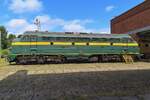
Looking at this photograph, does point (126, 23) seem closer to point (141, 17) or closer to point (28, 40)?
point (141, 17)

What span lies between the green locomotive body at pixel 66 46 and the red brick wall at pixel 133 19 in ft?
15.1

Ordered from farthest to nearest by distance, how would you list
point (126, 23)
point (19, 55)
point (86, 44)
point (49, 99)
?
point (126, 23), point (86, 44), point (19, 55), point (49, 99)

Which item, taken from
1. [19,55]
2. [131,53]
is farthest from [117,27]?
[19,55]

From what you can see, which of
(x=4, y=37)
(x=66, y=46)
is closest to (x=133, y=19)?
(x=66, y=46)

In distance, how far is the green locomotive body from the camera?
21.3m

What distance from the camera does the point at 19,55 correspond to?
21078 mm

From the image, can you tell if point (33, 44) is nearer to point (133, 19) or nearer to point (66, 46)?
point (66, 46)

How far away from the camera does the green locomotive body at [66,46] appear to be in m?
21.3

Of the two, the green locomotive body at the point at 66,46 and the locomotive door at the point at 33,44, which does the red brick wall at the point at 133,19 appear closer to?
the green locomotive body at the point at 66,46

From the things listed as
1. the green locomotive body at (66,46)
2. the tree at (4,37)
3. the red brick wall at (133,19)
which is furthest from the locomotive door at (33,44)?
the tree at (4,37)

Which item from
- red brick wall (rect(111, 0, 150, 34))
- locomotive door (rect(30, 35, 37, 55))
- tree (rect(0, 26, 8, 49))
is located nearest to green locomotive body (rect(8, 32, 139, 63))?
locomotive door (rect(30, 35, 37, 55))

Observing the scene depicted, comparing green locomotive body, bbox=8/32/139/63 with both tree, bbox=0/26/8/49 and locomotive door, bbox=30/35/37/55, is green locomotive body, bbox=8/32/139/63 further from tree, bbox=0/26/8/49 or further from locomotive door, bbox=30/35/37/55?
tree, bbox=0/26/8/49

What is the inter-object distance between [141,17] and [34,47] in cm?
1426

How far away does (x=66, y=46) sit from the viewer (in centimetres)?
2241
